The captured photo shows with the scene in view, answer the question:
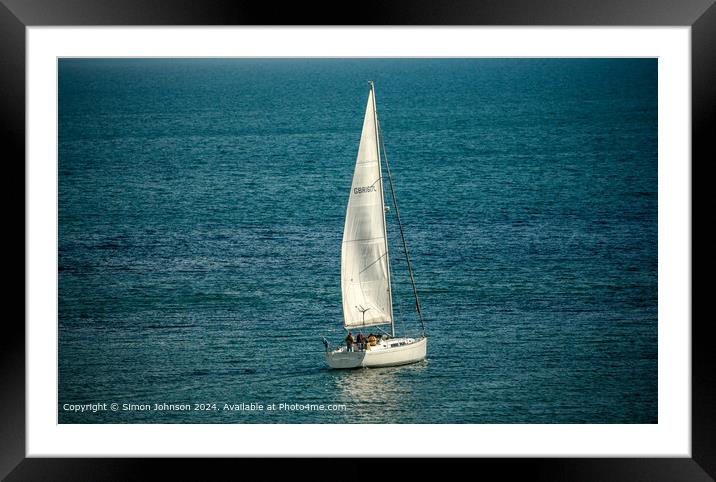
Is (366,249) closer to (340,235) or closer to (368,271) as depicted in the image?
(368,271)

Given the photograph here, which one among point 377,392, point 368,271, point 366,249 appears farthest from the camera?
point 368,271

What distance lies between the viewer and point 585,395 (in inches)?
1243

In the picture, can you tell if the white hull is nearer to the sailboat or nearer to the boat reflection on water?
the sailboat

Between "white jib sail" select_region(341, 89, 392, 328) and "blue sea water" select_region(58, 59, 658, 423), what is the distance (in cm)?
177

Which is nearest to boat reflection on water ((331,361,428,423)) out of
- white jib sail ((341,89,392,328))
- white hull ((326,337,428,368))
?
white hull ((326,337,428,368))

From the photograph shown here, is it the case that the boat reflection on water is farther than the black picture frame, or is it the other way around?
the boat reflection on water

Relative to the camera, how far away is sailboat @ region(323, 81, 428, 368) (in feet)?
107

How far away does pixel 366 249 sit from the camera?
33.2 metres
